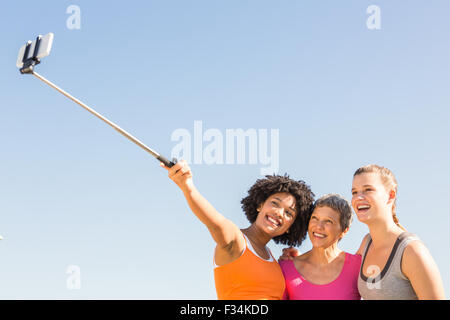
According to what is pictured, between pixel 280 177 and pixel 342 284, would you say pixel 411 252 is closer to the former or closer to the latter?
pixel 342 284

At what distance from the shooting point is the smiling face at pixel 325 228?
7645 mm

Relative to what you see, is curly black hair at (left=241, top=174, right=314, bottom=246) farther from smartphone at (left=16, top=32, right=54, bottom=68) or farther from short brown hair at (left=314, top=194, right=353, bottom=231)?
smartphone at (left=16, top=32, right=54, bottom=68)

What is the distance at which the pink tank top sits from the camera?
7.06 meters

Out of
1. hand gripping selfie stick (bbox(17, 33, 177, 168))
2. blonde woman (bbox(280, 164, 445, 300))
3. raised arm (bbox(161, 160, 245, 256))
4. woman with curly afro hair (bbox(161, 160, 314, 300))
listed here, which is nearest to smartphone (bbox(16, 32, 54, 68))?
hand gripping selfie stick (bbox(17, 33, 177, 168))

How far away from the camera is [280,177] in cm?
842

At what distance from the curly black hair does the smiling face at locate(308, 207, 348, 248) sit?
34 centimetres

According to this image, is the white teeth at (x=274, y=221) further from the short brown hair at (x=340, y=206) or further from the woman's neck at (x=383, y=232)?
the woman's neck at (x=383, y=232)

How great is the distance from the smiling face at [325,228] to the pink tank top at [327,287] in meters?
0.48

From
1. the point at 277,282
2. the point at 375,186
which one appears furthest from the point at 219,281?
the point at 375,186

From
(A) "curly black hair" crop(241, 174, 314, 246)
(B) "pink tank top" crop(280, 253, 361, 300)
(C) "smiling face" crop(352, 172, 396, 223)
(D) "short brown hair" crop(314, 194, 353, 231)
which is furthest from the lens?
(A) "curly black hair" crop(241, 174, 314, 246)

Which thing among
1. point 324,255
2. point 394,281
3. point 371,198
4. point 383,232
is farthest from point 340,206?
point 394,281

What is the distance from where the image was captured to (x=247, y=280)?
22.0ft

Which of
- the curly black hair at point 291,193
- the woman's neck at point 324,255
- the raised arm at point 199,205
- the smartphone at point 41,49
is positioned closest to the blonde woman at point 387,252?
the woman's neck at point 324,255

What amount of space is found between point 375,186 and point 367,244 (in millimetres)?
924
